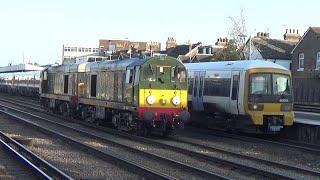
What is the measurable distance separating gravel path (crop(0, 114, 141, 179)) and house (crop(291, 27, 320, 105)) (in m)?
29.4

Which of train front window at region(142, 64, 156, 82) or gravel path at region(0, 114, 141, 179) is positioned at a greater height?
train front window at region(142, 64, 156, 82)

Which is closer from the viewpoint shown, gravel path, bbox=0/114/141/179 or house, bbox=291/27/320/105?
gravel path, bbox=0/114/141/179

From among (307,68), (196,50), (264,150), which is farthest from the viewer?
(196,50)

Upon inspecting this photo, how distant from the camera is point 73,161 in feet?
45.8

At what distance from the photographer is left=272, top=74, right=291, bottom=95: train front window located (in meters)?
19.9

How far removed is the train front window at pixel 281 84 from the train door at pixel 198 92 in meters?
3.68

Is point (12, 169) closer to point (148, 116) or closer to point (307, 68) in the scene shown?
point (148, 116)

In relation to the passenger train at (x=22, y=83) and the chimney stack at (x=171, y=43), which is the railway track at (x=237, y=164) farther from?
the chimney stack at (x=171, y=43)

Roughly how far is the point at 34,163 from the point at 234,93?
9232 mm

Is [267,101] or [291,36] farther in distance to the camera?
[291,36]

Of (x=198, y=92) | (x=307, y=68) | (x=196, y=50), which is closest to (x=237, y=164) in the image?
(x=198, y=92)

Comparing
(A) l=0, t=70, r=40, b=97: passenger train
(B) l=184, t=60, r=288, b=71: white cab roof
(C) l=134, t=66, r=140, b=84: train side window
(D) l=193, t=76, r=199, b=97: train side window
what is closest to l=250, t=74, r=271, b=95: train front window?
(B) l=184, t=60, r=288, b=71: white cab roof

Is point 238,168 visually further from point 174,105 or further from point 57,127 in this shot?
point 57,127

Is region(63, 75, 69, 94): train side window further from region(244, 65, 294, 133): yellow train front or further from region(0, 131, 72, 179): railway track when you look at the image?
region(244, 65, 294, 133): yellow train front
